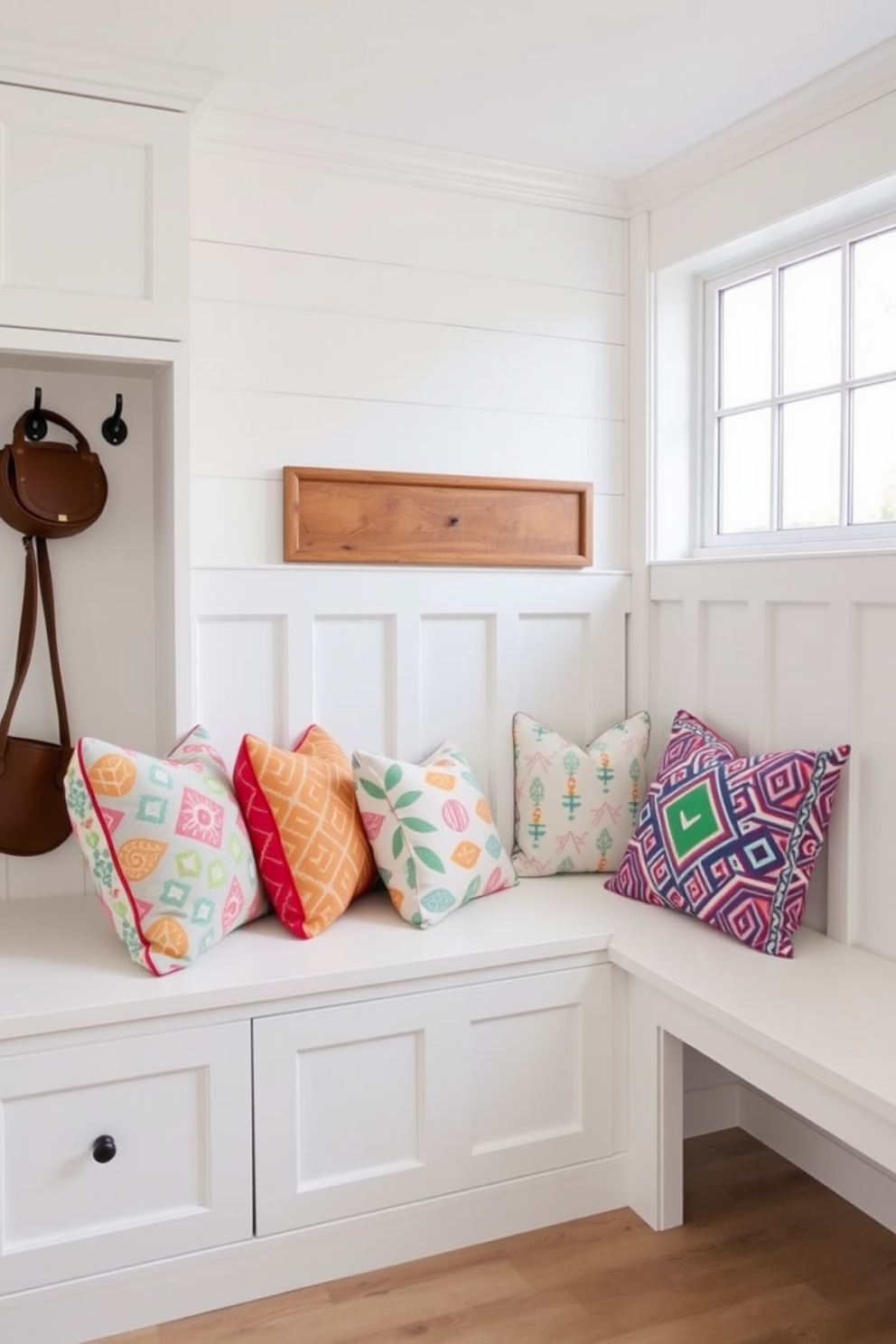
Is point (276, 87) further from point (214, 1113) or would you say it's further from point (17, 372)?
point (214, 1113)

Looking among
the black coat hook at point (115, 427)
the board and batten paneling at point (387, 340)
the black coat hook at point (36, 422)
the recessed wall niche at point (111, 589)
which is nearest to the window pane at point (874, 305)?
the board and batten paneling at point (387, 340)

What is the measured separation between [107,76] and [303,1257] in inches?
85.0

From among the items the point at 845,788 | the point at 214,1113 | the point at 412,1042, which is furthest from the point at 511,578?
the point at 214,1113

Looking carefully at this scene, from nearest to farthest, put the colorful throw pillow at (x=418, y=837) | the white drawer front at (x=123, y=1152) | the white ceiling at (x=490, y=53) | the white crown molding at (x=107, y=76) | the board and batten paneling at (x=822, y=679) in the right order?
the white drawer front at (x=123, y=1152), the white ceiling at (x=490, y=53), the white crown molding at (x=107, y=76), the board and batten paneling at (x=822, y=679), the colorful throw pillow at (x=418, y=837)

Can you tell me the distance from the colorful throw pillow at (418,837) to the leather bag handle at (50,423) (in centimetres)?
86

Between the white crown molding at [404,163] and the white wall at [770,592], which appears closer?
the white wall at [770,592]

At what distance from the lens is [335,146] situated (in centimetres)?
246

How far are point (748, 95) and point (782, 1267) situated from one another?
2.24 m

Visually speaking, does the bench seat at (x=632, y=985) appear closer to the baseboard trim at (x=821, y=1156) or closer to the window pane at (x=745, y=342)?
the baseboard trim at (x=821, y=1156)

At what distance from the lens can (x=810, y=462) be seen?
8.26 ft

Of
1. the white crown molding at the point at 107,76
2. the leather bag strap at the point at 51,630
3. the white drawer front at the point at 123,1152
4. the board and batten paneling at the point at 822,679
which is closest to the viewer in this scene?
the white drawer front at the point at 123,1152

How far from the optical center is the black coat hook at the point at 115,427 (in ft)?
7.88

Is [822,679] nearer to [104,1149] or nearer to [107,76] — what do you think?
[104,1149]

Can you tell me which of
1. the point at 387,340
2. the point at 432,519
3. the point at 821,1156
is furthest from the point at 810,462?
the point at 821,1156
